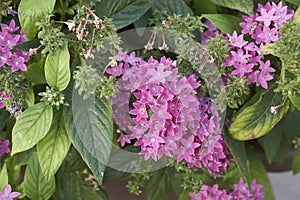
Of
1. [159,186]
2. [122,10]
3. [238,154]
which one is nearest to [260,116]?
[238,154]

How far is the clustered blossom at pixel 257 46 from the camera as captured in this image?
93 cm

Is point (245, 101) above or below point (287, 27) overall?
below

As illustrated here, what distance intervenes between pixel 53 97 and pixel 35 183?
23 cm

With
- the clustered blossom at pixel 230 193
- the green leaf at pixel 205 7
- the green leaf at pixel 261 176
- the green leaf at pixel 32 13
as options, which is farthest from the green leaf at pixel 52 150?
the green leaf at pixel 261 176

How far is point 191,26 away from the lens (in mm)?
944

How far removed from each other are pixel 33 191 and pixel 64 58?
0.98ft

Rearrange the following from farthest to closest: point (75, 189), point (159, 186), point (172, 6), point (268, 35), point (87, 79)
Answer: point (159, 186)
point (75, 189)
point (172, 6)
point (268, 35)
point (87, 79)

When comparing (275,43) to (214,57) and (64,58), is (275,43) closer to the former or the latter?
(214,57)

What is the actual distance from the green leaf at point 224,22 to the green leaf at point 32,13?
28cm

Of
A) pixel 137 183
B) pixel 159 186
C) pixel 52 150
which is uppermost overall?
pixel 52 150

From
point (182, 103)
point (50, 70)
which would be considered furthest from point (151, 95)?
point (50, 70)

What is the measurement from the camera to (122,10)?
98cm

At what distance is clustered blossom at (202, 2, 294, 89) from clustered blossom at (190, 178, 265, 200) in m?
0.24

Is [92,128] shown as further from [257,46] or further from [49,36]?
[257,46]
